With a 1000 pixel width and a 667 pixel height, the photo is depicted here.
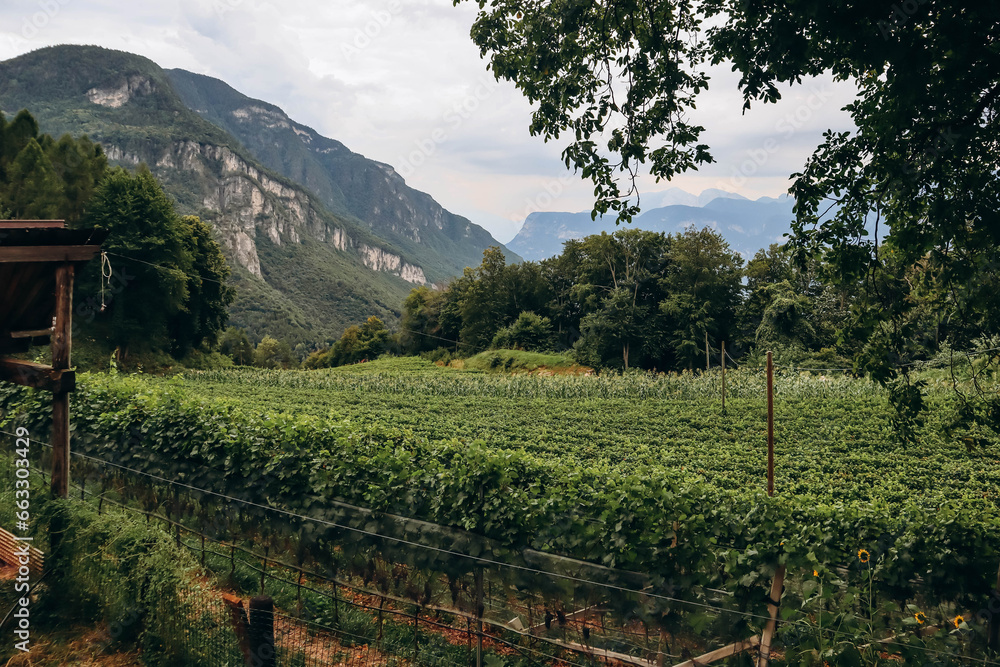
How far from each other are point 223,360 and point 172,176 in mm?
135585

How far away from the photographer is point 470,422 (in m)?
22.8

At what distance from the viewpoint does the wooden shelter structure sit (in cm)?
651

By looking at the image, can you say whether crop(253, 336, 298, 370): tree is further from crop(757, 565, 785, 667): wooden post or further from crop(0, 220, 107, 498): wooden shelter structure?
crop(757, 565, 785, 667): wooden post

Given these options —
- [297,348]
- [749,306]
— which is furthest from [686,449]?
[297,348]

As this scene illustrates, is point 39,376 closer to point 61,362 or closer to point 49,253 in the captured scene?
point 61,362

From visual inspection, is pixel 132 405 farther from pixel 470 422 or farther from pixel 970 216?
pixel 470 422

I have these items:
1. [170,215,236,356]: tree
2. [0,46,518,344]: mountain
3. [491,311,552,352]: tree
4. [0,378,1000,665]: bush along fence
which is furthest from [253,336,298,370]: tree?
[0,378,1000,665]: bush along fence

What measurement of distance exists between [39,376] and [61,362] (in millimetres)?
292

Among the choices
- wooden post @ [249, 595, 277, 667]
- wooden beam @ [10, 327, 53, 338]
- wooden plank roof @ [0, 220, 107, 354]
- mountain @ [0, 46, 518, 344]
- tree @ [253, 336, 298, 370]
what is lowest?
tree @ [253, 336, 298, 370]

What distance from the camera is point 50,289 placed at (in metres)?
7.48

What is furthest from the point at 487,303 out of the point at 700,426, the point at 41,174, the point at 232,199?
the point at 232,199

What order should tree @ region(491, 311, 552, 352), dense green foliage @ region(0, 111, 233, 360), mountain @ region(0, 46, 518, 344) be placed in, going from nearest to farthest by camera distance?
dense green foliage @ region(0, 111, 233, 360), tree @ region(491, 311, 552, 352), mountain @ region(0, 46, 518, 344)

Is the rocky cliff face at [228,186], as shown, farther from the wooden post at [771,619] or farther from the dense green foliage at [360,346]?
the wooden post at [771,619]

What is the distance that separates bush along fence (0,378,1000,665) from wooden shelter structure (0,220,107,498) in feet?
6.63
